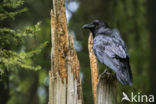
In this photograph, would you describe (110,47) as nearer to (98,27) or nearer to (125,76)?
(98,27)

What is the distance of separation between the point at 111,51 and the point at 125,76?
1.05 metres

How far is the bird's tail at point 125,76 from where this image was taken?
5.98 meters

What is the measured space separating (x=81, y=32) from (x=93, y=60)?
5.80 meters

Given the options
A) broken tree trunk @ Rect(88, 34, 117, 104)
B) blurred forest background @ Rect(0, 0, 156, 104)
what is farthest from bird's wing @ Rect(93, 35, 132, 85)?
blurred forest background @ Rect(0, 0, 156, 104)

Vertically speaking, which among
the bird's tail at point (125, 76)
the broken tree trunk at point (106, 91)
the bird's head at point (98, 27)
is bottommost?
the broken tree trunk at point (106, 91)

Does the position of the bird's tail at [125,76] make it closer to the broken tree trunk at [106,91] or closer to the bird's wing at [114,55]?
the bird's wing at [114,55]

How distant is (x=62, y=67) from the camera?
5.97 m

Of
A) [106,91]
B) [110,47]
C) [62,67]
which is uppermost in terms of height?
[110,47]

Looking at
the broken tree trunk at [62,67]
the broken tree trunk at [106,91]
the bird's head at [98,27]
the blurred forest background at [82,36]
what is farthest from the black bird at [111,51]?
the blurred forest background at [82,36]

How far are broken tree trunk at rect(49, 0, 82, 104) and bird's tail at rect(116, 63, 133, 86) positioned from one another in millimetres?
609

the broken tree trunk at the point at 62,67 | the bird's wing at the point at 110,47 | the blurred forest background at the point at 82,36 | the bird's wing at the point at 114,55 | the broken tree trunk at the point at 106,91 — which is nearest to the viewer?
the broken tree trunk at the point at 106,91

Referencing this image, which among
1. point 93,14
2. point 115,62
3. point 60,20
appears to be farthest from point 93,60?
point 93,14

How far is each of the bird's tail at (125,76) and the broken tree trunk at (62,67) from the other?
24.0 inches

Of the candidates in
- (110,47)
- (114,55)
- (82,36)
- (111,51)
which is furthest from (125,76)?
(82,36)
